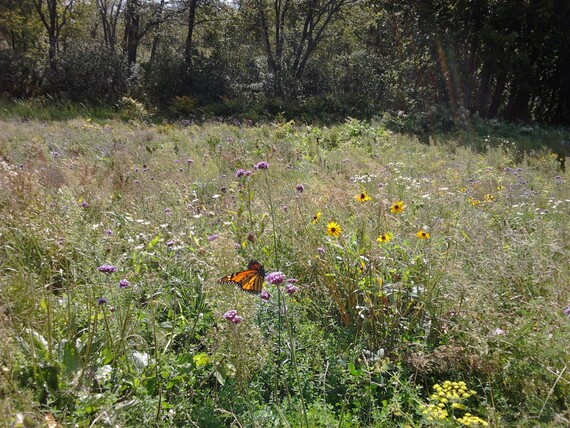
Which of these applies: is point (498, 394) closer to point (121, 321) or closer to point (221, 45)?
point (121, 321)

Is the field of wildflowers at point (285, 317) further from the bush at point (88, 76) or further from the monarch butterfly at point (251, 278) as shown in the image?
the bush at point (88, 76)

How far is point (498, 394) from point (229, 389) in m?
1.22

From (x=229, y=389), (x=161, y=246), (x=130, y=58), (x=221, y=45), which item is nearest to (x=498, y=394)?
(x=229, y=389)

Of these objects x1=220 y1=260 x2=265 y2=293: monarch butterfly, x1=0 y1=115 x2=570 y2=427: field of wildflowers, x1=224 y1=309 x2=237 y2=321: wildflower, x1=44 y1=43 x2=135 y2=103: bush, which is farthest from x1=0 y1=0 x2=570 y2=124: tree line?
x1=224 y1=309 x2=237 y2=321: wildflower

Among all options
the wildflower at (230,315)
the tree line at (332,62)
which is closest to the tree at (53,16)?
the tree line at (332,62)

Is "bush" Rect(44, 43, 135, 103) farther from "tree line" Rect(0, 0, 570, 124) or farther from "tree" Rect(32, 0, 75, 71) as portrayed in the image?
"tree" Rect(32, 0, 75, 71)

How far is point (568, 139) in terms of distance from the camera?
11539 mm

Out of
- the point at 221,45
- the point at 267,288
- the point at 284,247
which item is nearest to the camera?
the point at 267,288

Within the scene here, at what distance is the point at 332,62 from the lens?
68.0 ft

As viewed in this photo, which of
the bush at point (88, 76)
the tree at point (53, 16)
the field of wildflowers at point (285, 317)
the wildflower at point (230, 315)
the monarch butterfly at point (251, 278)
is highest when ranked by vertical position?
the tree at point (53, 16)

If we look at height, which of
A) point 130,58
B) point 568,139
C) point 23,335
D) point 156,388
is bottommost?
point 156,388

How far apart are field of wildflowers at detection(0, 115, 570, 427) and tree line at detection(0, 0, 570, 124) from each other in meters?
10.3

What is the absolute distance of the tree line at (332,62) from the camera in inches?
575

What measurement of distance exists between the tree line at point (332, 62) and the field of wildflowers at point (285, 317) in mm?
10254
